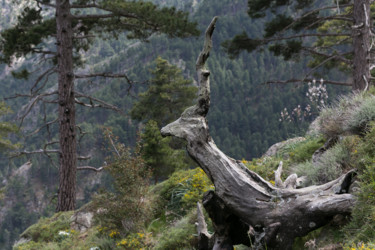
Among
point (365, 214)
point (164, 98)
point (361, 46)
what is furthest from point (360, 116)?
point (164, 98)

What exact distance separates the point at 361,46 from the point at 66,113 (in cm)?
905

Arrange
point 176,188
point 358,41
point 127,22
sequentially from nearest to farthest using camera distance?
point 176,188 → point 358,41 → point 127,22

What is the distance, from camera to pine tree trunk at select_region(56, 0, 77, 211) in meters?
10.1

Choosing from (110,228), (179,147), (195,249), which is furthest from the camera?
(179,147)

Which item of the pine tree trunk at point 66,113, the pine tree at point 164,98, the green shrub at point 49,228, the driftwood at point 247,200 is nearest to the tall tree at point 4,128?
the pine tree trunk at point 66,113

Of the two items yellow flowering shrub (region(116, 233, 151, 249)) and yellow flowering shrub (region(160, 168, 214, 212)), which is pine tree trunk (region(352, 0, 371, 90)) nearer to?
yellow flowering shrub (region(160, 168, 214, 212))

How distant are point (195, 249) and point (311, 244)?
6.21 feet

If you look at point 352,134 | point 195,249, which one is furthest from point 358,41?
point 195,249

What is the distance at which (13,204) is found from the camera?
10925 centimetres

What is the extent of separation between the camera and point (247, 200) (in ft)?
12.0

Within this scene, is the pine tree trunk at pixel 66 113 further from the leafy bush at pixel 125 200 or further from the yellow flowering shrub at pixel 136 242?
the yellow flowering shrub at pixel 136 242

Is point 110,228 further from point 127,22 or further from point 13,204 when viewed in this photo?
point 13,204

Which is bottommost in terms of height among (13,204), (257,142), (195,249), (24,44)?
(13,204)

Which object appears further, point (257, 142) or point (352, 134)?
point (257, 142)
